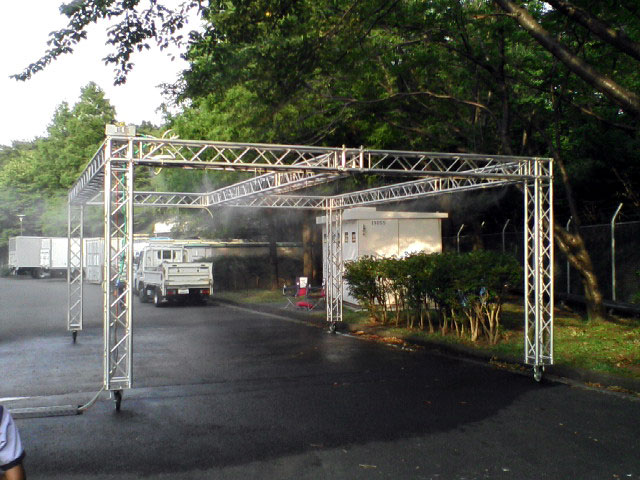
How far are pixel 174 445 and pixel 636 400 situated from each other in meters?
5.97

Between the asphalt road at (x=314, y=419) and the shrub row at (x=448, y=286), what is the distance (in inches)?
51.2

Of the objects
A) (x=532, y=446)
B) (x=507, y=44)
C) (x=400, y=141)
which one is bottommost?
(x=532, y=446)

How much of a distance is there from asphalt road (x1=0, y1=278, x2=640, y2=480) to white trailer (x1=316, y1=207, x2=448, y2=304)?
7408 millimetres

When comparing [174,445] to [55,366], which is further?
[55,366]

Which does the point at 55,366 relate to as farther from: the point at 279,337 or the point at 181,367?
the point at 279,337

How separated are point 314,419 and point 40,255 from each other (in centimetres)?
5198

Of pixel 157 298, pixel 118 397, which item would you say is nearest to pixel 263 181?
pixel 118 397

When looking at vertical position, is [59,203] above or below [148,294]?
above

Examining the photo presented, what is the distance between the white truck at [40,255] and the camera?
52750 mm

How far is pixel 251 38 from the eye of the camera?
507 inches

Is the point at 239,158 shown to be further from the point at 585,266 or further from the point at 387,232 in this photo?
the point at 387,232

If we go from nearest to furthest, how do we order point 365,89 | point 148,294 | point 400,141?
point 365,89
point 400,141
point 148,294

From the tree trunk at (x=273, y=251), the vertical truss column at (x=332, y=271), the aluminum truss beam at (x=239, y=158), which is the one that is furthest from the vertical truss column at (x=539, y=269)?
the tree trunk at (x=273, y=251)

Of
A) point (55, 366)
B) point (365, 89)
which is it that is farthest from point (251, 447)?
point (365, 89)
